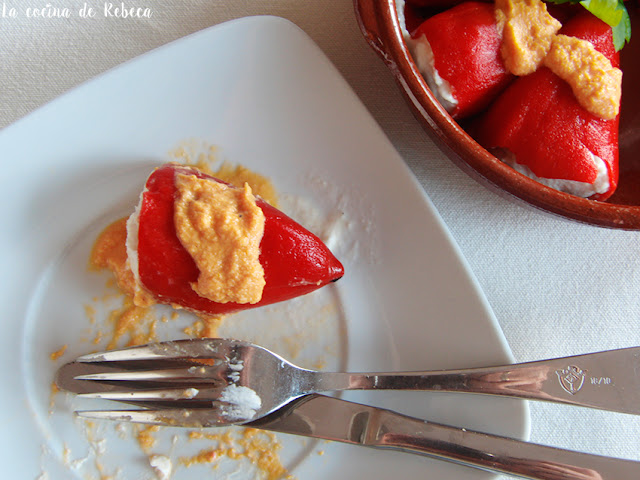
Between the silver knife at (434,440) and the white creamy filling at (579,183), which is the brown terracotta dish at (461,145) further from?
the silver knife at (434,440)

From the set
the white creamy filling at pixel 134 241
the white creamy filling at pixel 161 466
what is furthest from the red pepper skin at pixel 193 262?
the white creamy filling at pixel 161 466

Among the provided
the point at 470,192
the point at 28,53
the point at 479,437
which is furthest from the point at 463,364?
the point at 28,53

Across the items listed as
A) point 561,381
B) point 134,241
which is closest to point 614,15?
point 561,381

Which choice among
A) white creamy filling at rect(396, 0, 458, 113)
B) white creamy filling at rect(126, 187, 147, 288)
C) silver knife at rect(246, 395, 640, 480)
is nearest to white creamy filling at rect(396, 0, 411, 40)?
white creamy filling at rect(396, 0, 458, 113)

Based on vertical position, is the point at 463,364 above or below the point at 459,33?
below

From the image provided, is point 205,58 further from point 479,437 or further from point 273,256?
point 479,437
